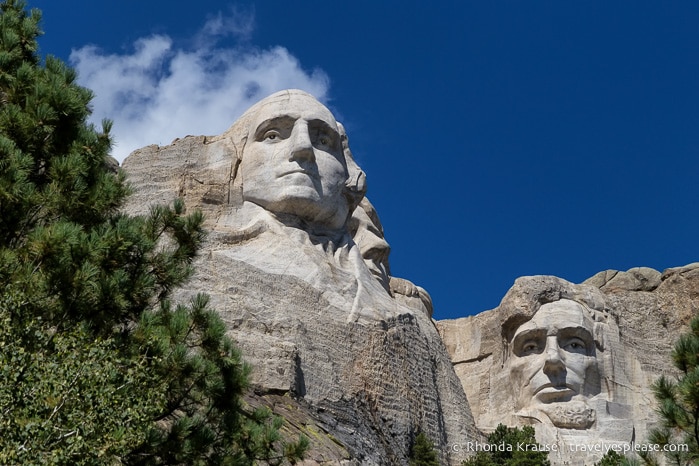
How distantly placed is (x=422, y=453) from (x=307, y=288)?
7.16 feet

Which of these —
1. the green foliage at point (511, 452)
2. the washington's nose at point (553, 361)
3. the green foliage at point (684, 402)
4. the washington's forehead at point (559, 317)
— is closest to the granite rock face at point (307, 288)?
the green foliage at point (511, 452)

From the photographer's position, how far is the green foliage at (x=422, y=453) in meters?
15.3

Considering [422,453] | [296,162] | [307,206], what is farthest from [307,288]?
[422,453]

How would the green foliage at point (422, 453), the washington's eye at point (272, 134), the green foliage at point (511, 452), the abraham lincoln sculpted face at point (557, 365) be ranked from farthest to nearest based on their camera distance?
1. the abraham lincoln sculpted face at point (557, 365)
2. the washington's eye at point (272, 134)
3. the green foliage at point (511, 452)
4. the green foliage at point (422, 453)

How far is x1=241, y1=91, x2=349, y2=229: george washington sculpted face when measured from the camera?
16.8 metres

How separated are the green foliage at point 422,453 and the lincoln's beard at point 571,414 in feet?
16.6

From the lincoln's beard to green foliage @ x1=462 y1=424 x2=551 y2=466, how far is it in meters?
2.74

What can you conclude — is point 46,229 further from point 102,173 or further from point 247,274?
point 247,274

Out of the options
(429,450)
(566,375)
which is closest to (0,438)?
(429,450)

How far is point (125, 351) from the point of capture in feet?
34.1

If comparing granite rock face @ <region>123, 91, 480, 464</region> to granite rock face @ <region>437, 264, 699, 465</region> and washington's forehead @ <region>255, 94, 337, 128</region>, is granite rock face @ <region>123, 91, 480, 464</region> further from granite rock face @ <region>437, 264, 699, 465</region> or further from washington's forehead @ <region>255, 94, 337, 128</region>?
granite rock face @ <region>437, 264, 699, 465</region>

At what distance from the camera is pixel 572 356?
20922mm

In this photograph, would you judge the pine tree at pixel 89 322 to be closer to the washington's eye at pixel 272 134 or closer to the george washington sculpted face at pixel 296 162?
the george washington sculpted face at pixel 296 162

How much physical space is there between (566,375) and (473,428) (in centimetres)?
369
